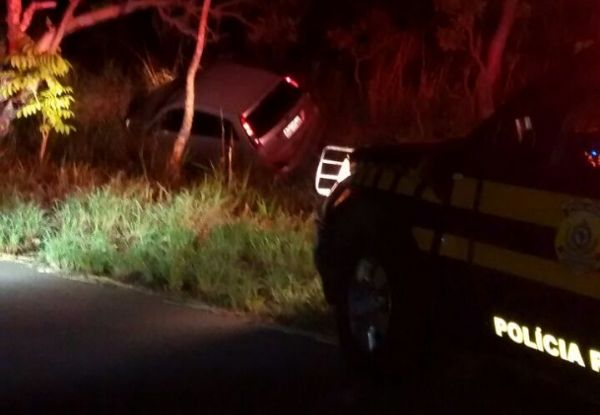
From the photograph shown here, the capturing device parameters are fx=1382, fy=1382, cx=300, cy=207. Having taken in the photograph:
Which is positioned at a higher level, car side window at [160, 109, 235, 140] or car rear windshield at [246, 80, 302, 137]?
car rear windshield at [246, 80, 302, 137]

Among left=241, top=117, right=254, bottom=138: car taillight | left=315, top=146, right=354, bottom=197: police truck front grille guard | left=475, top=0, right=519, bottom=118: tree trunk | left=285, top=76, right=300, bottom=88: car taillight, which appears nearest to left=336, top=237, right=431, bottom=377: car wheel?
left=315, top=146, right=354, bottom=197: police truck front grille guard

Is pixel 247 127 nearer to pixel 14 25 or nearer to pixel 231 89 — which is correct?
pixel 231 89

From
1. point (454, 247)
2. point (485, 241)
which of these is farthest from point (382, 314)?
point (485, 241)

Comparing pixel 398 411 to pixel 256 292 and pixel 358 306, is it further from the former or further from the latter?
pixel 256 292

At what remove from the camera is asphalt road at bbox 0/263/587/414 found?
695 centimetres

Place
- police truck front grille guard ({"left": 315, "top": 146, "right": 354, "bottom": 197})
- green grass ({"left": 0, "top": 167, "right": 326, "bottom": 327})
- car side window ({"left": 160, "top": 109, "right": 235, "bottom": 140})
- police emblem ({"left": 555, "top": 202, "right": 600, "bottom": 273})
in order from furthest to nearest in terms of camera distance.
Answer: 1. car side window ({"left": 160, "top": 109, "right": 235, "bottom": 140})
2. police truck front grille guard ({"left": 315, "top": 146, "right": 354, "bottom": 197})
3. green grass ({"left": 0, "top": 167, "right": 326, "bottom": 327})
4. police emblem ({"left": 555, "top": 202, "right": 600, "bottom": 273})

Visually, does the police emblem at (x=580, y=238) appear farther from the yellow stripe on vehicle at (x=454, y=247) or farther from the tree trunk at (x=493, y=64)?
the tree trunk at (x=493, y=64)

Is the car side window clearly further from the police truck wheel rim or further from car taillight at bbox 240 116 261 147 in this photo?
the police truck wheel rim

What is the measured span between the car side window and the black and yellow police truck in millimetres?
7901

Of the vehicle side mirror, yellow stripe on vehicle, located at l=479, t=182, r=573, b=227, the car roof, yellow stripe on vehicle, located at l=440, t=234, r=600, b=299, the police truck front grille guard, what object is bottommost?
the car roof

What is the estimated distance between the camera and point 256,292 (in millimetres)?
9461

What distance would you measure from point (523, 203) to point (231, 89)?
395 inches

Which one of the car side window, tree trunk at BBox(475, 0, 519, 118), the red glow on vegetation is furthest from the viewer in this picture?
tree trunk at BBox(475, 0, 519, 118)

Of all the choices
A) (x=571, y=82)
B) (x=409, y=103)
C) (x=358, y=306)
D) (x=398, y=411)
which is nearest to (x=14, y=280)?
(x=358, y=306)
